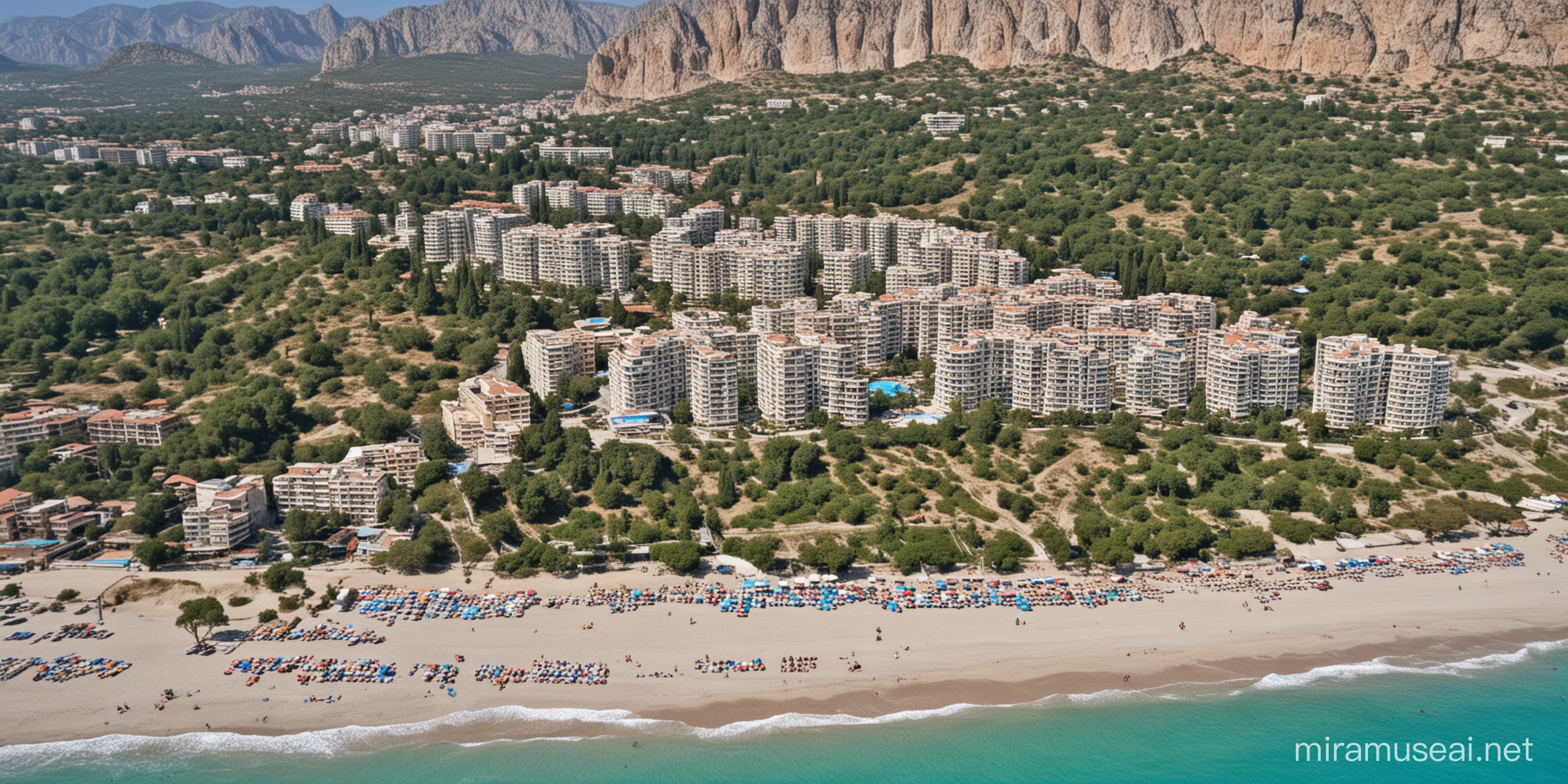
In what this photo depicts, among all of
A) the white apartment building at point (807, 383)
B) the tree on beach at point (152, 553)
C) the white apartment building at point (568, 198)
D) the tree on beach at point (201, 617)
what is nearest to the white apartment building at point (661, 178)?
the white apartment building at point (568, 198)

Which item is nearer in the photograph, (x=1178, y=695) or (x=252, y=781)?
(x=252, y=781)

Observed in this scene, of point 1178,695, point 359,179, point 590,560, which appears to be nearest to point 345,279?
point 359,179

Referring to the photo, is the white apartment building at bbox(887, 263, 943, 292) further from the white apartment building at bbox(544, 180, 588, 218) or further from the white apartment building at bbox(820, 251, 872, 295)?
the white apartment building at bbox(544, 180, 588, 218)

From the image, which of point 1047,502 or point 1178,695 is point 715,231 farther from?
point 1178,695

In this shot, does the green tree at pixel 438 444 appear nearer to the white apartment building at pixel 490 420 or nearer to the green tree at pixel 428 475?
the white apartment building at pixel 490 420

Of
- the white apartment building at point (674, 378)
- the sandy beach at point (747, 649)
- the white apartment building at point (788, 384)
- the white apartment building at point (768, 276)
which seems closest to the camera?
the sandy beach at point (747, 649)

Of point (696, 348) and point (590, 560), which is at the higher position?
point (696, 348)

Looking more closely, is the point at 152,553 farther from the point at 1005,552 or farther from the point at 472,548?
the point at 1005,552
